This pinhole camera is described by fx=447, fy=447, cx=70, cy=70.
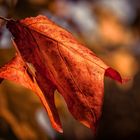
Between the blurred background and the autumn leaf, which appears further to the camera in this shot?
the blurred background

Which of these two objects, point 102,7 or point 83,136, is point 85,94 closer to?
point 83,136

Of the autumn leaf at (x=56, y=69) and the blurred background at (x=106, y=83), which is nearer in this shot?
the autumn leaf at (x=56, y=69)

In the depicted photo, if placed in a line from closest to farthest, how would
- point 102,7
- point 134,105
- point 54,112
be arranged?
point 54,112 → point 134,105 → point 102,7

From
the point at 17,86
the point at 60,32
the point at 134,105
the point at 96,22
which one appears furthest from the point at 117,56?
the point at 60,32

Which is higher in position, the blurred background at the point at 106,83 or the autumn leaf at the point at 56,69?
the autumn leaf at the point at 56,69

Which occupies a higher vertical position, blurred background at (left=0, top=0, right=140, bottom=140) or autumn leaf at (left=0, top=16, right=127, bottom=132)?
autumn leaf at (left=0, top=16, right=127, bottom=132)
